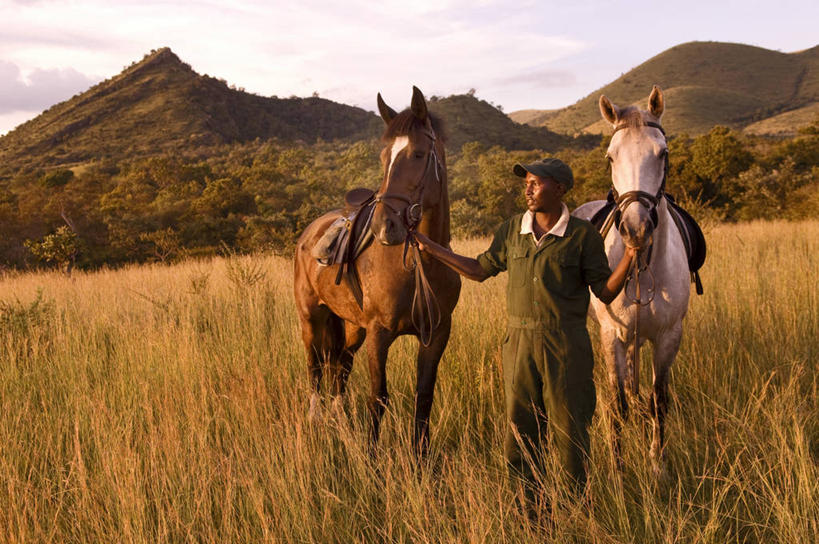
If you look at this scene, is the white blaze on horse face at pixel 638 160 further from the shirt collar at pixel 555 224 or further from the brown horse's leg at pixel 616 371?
the brown horse's leg at pixel 616 371

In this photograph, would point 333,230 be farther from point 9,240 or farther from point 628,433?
point 9,240

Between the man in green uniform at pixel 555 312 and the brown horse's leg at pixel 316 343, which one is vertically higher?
the man in green uniform at pixel 555 312

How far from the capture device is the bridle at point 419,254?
2699 mm

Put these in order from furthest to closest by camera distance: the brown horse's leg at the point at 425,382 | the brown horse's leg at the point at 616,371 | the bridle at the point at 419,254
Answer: the brown horse's leg at the point at 616,371
the brown horse's leg at the point at 425,382
the bridle at the point at 419,254

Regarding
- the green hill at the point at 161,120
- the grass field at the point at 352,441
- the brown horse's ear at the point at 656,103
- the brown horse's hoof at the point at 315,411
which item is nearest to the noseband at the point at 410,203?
the grass field at the point at 352,441

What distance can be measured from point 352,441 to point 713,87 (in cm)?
12026

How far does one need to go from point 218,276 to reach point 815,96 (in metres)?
109

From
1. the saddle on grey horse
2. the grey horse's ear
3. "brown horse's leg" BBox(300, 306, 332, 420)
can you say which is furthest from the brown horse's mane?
"brown horse's leg" BBox(300, 306, 332, 420)

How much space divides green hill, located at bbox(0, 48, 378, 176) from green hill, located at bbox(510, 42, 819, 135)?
1775 inches

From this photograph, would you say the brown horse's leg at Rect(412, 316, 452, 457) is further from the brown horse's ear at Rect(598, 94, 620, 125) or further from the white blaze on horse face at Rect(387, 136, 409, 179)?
the brown horse's ear at Rect(598, 94, 620, 125)

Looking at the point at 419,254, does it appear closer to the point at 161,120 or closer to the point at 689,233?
the point at 689,233

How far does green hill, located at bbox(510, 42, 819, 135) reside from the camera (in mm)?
Result: 78312

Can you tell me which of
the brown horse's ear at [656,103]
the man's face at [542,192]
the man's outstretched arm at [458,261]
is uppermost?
the brown horse's ear at [656,103]

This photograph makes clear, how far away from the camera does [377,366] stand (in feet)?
10.6
